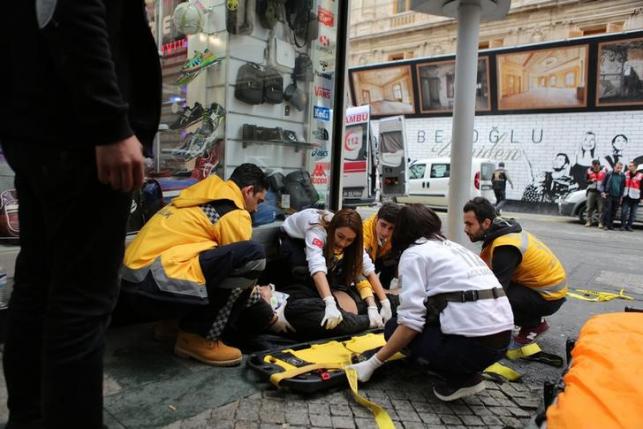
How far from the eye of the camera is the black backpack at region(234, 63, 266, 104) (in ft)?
14.4

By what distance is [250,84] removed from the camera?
443 centimetres

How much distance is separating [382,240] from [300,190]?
3.51ft

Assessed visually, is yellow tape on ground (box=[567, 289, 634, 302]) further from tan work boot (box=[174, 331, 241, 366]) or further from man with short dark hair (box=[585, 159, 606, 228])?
man with short dark hair (box=[585, 159, 606, 228])

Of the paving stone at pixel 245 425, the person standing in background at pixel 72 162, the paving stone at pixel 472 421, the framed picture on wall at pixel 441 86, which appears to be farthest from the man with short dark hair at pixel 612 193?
the person standing in background at pixel 72 162

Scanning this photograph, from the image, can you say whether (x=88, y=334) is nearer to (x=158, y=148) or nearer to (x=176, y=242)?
(x=176, y=242)

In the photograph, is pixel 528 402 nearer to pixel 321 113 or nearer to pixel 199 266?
pixel 199 266

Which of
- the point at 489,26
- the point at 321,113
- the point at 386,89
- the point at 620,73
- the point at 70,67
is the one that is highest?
the point at 489,26

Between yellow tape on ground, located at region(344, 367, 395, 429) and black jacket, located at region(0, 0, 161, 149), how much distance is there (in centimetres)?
146

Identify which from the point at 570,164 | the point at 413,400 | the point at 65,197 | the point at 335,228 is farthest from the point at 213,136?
the point at 570,164

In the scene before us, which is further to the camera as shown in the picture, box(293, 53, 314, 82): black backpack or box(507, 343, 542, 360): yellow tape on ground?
box(293, 53, 314, 82): black backpack

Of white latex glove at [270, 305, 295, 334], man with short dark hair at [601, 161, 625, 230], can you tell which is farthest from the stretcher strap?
man with short dark hair at [601, 161, 625, 230]

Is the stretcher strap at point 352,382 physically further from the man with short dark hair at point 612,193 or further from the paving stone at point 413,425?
the man with short dark hair at point 612,193

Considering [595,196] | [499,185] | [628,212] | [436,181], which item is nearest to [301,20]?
[628,212]

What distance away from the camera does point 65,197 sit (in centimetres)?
122
